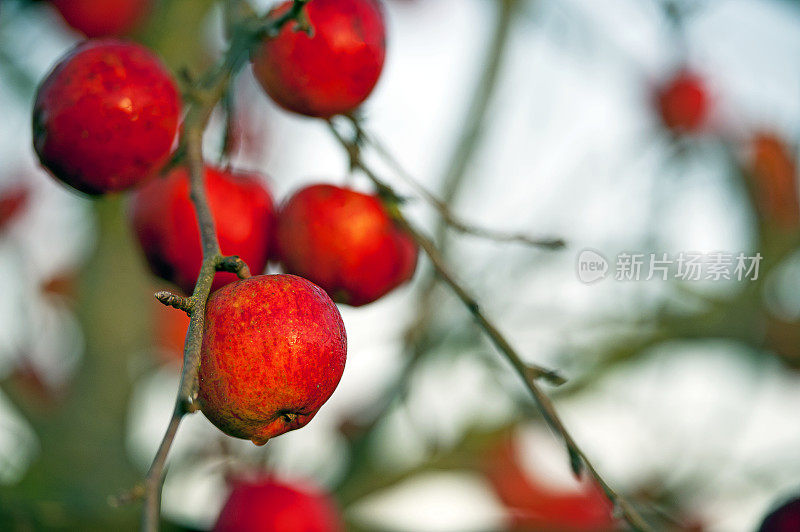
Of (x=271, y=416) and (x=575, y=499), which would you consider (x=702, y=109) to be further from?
(x=271, y=416)

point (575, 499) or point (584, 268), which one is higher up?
point (584, 268)

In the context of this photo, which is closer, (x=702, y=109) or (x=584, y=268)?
(x=584, y=268)

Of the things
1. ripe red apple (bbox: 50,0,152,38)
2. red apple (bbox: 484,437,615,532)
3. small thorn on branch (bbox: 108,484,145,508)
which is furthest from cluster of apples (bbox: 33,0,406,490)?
red apple (bbox: 484,437,615,532)

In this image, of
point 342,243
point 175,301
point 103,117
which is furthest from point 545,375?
point 103,117

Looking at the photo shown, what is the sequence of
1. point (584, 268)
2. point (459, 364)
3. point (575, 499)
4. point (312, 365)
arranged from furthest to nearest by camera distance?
point (575, 499)
point (459, 364)
point (584, 268)
point (312, 365)

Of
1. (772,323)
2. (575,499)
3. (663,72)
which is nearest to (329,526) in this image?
(772,323)

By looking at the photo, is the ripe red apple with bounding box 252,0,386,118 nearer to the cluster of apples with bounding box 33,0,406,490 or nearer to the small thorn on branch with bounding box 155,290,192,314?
the cluster of apples with bounding box 33,0,406,490

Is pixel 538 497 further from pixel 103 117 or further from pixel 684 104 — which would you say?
pixel 103 117
